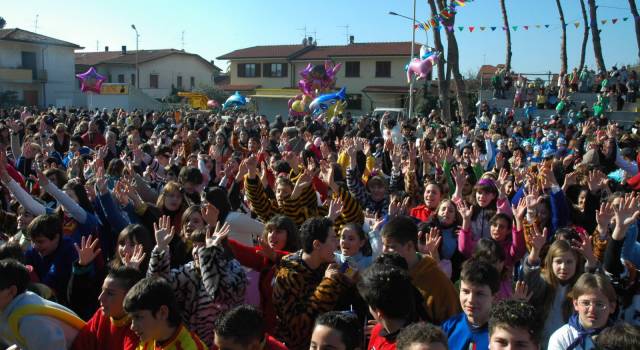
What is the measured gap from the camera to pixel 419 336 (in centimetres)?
240

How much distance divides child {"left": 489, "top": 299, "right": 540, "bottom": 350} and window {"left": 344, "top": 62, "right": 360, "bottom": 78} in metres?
40.9

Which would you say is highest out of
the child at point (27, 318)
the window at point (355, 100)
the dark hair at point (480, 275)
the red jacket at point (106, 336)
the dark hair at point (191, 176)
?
the window at point (355, 100)

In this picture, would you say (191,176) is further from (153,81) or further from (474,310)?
(153,81)

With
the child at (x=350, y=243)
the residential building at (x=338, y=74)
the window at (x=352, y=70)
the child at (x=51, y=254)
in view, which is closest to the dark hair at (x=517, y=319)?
the child at (x=350, y=243)

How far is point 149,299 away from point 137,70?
47.7 meters

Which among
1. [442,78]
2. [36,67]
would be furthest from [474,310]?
[36,67]

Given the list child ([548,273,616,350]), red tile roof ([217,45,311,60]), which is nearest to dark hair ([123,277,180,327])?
child ([548,273,616,350])

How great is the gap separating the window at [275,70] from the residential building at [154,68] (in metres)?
9.15

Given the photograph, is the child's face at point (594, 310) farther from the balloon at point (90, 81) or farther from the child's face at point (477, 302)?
the balloon at point (90, 81)

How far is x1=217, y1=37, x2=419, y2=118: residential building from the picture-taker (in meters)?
40.9

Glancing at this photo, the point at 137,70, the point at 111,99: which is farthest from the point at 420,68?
the point at 137,70

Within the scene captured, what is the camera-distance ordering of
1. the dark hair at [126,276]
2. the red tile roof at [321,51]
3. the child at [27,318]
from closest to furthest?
the child at [27,318] < the dark hair at [126,276] < the red tile roof at [321,51]

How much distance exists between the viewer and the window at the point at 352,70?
42784 mm

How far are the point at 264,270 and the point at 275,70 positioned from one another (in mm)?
43378
